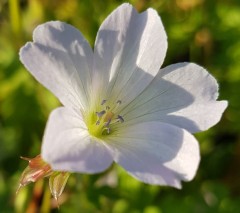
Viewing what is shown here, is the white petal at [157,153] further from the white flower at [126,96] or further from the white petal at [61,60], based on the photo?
the white petal at [61,60]

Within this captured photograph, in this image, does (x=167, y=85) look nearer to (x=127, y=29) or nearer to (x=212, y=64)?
(x=127, y=29)

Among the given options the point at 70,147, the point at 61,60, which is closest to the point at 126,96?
the point at 61,60

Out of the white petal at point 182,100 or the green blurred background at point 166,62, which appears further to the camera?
the green blurred background at point 166,62

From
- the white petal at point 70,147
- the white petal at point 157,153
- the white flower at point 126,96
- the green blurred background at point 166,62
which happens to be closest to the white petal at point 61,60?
the white flower at point 126,96

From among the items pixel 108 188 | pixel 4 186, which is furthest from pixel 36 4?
pixel 108 188

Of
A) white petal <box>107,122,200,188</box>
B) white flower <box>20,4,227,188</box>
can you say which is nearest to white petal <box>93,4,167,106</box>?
white flower <box>20,4,227,188</box>

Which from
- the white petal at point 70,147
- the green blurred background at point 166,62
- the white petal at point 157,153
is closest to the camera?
the white petal at point 70,147

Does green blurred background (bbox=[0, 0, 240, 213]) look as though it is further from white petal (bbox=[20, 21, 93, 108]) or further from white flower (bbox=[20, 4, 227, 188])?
white petal (bbox=[20, 21, 93, 108])
